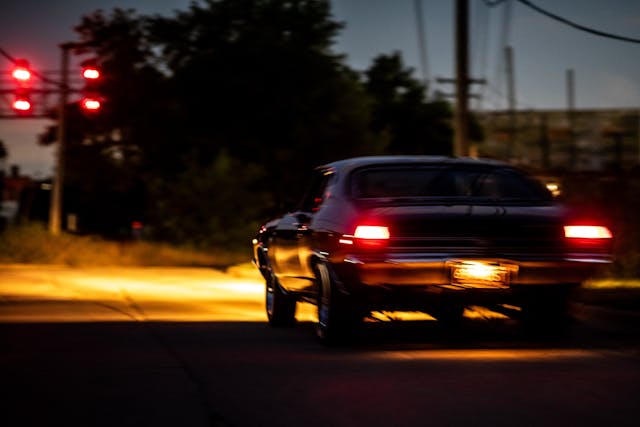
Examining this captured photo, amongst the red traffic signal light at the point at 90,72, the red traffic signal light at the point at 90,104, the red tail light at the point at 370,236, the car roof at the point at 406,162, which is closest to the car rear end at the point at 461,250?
the red tail light at the point at 370,236

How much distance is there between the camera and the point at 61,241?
32.3 m

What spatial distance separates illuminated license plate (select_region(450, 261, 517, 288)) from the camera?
9320 mm

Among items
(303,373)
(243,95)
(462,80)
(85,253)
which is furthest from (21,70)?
(303,373)

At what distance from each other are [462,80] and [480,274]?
36.4 ft

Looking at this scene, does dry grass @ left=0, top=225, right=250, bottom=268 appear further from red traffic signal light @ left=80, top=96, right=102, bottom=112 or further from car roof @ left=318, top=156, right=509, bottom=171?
car roof @ left=318, top=156, right=509, bottom=171

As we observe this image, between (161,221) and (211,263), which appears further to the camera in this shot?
(161,221)

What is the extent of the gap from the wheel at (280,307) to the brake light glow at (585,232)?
331cm

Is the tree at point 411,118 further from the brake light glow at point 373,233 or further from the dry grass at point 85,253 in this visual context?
the brake light glow at point 373,233

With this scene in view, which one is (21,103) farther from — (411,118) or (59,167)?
(411,118)

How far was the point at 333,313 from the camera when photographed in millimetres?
9836

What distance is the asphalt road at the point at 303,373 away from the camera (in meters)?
6.73

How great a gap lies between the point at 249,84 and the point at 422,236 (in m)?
36.9

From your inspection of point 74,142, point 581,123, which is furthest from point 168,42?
point 581,123

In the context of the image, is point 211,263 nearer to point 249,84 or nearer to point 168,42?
point 249,84
